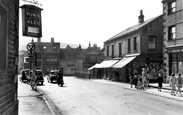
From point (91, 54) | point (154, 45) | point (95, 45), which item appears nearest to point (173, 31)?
point (154, 45)

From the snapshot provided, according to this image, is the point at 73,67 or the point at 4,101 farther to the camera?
the point at 73,67

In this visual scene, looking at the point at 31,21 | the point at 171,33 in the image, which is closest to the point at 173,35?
the point at 171,33

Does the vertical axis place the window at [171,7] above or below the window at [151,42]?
above

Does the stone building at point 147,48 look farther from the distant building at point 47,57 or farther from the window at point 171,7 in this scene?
the distant building at point 47,57

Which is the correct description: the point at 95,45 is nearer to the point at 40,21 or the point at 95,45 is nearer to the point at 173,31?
the point at 173,31

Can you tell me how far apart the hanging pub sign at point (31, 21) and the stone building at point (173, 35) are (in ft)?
58.0

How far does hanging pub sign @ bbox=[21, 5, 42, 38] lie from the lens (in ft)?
21.4

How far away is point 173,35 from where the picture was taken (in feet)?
75.6

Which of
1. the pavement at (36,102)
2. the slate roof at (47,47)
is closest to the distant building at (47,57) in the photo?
the slate roof at (47,47)

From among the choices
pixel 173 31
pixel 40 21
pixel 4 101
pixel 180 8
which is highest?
pixel 180 8

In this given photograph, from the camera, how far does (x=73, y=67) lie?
70375mm

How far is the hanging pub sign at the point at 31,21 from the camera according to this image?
257 inches

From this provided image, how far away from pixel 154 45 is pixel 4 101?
2621 cm

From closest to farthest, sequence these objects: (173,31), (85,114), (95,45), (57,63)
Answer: (85,114), (173,31), (57,63), (95,45)
